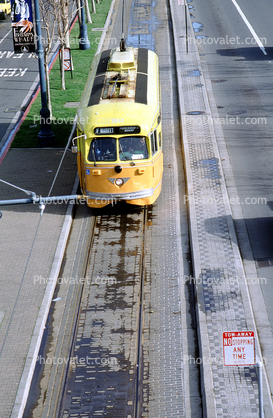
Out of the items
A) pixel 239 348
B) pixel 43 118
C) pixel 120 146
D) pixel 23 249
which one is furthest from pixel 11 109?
pixel 239 348

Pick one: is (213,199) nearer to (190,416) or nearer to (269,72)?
(190,416)

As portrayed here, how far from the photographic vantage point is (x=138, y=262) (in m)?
15.3

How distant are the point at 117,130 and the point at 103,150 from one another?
718mm

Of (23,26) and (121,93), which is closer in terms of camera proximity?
(121,93)

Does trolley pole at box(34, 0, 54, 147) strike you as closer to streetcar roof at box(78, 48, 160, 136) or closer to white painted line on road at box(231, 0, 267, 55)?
streetcar roof at box(78, 48, 160, 136)

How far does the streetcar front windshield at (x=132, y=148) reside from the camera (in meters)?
16.1

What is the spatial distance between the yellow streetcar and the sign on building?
16.7 ft

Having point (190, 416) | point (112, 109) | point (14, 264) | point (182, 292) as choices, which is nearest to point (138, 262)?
point (182, 292)

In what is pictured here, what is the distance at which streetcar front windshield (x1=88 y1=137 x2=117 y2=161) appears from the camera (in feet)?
52.6

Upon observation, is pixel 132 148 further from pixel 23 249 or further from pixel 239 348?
pixel 239 348

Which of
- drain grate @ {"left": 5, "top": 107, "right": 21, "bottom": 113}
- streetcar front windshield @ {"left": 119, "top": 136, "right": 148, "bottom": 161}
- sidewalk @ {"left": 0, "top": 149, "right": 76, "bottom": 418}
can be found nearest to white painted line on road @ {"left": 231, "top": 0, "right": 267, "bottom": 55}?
drain grate @ {"left": 5, "top": 107, "right": 21, "bottom": 113}

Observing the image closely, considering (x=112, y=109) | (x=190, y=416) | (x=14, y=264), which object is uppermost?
(x=112, y=109)

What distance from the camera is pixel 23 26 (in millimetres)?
20734

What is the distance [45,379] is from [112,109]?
7.88m
